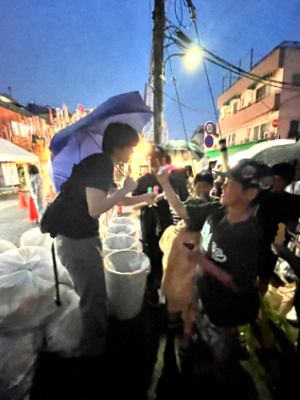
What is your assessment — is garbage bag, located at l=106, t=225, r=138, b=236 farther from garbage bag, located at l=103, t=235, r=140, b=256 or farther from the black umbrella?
the black umbrella

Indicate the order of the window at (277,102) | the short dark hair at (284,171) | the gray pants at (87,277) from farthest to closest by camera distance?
the window at (277,102)
the short dark hair at (284,171)
the gray pants at (87,277)

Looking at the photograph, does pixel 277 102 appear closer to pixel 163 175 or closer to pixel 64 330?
pixel 163 175

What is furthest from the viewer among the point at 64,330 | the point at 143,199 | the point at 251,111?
the point at 251,111

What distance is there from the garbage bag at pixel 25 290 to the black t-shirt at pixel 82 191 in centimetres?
48

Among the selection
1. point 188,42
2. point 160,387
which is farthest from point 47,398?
point 188,42

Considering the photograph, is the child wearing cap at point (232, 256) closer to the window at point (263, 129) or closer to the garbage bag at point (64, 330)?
the garbage bag at point (64, 330)

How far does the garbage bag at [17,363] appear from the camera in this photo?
1649mm

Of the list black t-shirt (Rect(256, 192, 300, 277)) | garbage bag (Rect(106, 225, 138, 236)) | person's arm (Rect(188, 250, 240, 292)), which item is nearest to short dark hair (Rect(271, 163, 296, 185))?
black t-shirt (Rect(256, 192, 300, 277))

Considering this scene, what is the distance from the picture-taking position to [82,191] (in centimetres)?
177

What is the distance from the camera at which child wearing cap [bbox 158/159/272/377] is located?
57.4 inches

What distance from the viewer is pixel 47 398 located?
1775 millimetres

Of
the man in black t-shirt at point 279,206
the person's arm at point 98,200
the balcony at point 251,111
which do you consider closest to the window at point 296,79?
the balcony at point 251,111

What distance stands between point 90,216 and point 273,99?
19.9 meters

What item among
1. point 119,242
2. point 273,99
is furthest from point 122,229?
point 273,99
